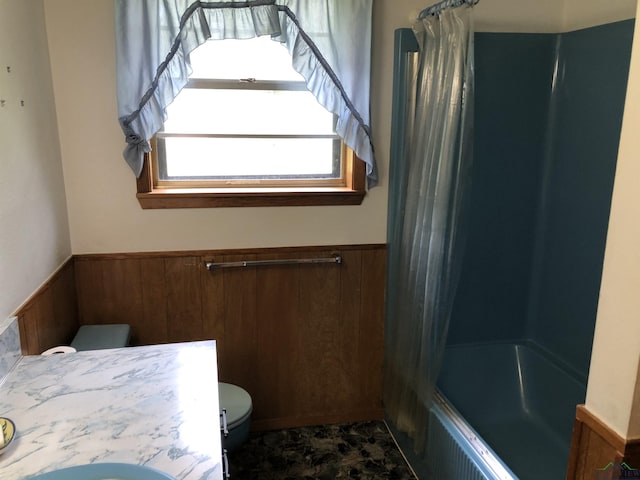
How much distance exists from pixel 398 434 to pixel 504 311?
2.66ft

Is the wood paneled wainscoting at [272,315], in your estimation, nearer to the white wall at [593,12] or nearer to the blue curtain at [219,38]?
the blue curtain at [219,38]

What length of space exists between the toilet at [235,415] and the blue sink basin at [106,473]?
80 cm

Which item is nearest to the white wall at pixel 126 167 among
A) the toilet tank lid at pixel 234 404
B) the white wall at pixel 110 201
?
the white wall at pixel 110 201

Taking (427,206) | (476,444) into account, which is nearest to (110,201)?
(427,206)

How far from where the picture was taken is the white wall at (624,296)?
1081 millimetres

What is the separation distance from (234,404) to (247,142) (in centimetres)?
113

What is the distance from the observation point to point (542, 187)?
2.50 m

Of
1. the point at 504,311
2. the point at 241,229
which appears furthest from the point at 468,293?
Answer: the point at 241,229

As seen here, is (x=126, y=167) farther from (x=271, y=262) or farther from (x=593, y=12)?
(x=593, y=12)

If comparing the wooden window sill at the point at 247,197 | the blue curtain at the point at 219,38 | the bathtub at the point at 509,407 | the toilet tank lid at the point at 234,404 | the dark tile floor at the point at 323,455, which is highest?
the blue curtain at the point at 219,38

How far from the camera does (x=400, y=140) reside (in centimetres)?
228

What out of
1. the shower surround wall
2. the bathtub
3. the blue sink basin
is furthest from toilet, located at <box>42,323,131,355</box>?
the shower surround wall

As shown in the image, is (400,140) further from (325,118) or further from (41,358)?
(41,358)

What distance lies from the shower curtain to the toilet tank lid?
2.38 ft
